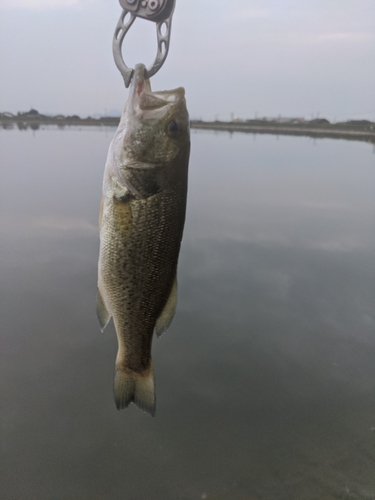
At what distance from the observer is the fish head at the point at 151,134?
5.28 feet

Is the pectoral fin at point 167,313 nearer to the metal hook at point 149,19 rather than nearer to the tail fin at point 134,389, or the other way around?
the tail fin at point 134,389

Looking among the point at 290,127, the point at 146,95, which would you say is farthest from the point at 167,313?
the point at 290,127

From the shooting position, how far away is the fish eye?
5.36 feet

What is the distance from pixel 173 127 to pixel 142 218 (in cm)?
51

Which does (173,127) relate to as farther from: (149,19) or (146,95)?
(149,19)

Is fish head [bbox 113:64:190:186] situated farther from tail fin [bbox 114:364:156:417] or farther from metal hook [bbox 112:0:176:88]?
tail fin [bbox 114:364:156:417]

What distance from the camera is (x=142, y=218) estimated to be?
1.58 m

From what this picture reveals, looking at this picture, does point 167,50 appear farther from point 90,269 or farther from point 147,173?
point 90,269

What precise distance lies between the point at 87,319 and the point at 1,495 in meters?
2.49

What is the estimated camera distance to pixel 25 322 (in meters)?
4.96

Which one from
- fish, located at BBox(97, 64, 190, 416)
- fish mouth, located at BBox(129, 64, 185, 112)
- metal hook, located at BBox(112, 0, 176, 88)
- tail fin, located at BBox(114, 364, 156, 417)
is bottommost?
tail fin, located at BBox(114, 364, 156, 417)

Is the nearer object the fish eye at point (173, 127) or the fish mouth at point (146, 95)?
the fish mouth at point (146, 95)

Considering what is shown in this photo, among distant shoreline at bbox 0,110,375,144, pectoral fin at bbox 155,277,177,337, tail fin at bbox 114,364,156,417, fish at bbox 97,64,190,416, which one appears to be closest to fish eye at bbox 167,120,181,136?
fish at bbox 97,64,190,416

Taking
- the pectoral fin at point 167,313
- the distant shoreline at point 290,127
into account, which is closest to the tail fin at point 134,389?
the pectoral fin at point 167,313
